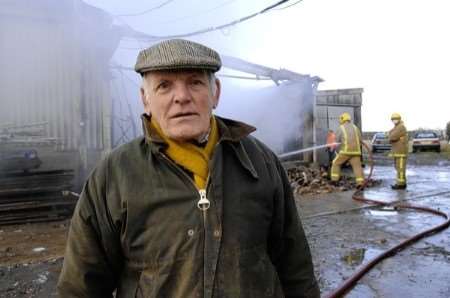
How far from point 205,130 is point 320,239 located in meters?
4.44

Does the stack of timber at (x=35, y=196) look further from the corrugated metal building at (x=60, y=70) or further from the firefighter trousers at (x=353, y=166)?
the firefighter trousers at (x=353, y=166)

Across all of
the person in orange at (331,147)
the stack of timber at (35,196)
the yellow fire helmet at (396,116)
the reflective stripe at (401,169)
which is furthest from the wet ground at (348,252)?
the person in orange at (331,147)

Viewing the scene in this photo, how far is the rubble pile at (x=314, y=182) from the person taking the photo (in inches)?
396

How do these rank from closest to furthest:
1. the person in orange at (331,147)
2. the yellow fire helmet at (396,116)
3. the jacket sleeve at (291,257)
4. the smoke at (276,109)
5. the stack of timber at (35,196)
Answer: the jacket sleeve at (291,257)
the stack of timber at (35,196)
the yellow fire helmet at (396,116)
the smoke at (276,109)
the person in orange at (331,147)

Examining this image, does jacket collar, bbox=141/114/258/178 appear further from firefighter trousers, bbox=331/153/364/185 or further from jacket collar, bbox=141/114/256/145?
firefighter trousers, bbox=331/153/364/185

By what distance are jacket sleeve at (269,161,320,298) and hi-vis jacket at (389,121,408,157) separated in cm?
911

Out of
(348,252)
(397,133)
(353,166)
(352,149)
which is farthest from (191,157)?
(397,133)

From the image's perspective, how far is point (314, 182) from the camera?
1060 centimetres

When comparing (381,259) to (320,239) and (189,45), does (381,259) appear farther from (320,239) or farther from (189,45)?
(189,45)

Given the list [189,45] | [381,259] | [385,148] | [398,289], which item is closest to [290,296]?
[189,45]

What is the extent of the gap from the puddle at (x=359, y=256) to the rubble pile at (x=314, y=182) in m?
4.72

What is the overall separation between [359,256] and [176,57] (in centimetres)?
408

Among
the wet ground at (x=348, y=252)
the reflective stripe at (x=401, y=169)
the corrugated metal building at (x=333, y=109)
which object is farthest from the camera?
the corrugated metal building at (x=333, y=109)

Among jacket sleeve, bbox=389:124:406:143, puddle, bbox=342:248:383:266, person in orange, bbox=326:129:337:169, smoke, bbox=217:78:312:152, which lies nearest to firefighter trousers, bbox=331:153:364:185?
jacket sleeve, bbox=389:124:406:143
